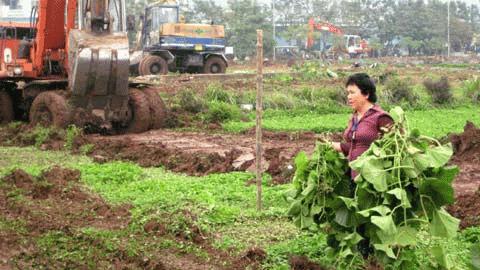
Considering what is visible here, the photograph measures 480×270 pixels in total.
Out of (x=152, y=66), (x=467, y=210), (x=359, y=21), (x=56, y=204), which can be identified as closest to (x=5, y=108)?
(x=56, y=204)

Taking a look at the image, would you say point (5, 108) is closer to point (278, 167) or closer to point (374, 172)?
point (278, 167)

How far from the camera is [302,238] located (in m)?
8.03

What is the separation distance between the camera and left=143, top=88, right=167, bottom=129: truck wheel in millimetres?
18156

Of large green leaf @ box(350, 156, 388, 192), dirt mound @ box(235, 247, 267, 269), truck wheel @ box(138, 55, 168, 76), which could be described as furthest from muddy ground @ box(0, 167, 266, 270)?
truck wheel @ box(138, 55, 168, 76)

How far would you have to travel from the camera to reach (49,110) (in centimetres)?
1708

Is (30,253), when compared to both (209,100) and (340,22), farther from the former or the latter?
(340,22)

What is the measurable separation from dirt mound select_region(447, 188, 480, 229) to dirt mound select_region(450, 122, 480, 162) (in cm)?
402

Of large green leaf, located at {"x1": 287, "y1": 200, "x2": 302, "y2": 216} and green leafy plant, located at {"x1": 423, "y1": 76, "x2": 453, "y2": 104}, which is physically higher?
large green leaf, located at {"x1": 287, "y1": 200, "x2": 302, "y2": 216}

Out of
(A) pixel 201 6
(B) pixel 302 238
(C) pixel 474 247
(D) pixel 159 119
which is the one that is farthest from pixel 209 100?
(A) pixel 201 6

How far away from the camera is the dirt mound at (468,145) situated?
13.8 metres

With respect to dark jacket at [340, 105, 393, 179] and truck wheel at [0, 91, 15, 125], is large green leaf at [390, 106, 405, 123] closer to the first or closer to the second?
dark jacket at [340, 105, 393, 179]

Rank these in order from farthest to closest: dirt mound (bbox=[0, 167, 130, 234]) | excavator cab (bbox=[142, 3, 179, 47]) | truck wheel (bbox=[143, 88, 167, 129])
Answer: excavator cab (bbox=[142, 3, 179, 47]), truck wheel (bbox=[143, 88, 167, 129]), dirt mound (bbox=[0, 167, 130, 234])

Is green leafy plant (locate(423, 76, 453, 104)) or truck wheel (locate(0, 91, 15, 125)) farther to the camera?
green leafy plant (locate(423, 76, 453, 104))

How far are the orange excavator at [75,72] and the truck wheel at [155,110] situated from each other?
0.07ft
